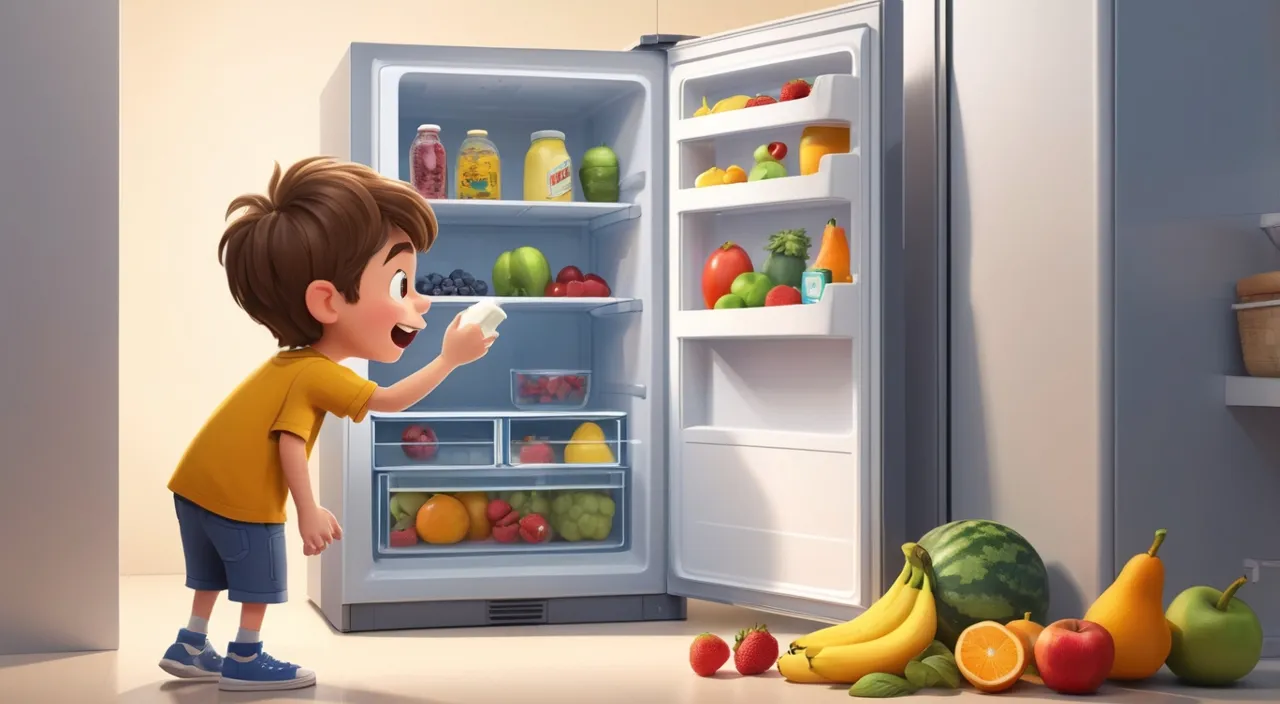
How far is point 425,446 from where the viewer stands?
12.9 ft

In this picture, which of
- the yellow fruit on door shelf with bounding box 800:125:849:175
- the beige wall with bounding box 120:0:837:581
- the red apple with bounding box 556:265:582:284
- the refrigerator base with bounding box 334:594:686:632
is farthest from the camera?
the beige wall with bounding box 120:0:837:581

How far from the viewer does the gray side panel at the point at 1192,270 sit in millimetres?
3311

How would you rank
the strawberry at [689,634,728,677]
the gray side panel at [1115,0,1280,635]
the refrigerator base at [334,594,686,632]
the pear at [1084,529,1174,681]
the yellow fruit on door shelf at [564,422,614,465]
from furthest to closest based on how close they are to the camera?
the yellow fruit on door shelf at [564,422,614,465], the refrigerator base at [334,594,686,632], the gray side panel at [1115,0,1280,635], the strawberry at [689,634,728,677], the pear at [1084,529,1174,681]

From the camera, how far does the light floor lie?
9.68 ft

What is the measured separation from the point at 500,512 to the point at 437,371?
3.45ft

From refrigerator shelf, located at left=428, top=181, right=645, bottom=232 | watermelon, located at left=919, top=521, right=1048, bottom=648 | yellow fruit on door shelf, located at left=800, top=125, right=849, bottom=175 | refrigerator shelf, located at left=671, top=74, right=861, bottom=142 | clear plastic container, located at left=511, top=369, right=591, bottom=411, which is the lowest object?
watermelon, located at left=919, top=521, right=1048, bottom=648

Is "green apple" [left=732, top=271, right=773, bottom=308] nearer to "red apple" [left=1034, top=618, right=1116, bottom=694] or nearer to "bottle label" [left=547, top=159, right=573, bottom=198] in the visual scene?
"bottle label" [left=547, top=159, right=573, bottom=198]

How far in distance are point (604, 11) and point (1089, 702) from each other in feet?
10.6

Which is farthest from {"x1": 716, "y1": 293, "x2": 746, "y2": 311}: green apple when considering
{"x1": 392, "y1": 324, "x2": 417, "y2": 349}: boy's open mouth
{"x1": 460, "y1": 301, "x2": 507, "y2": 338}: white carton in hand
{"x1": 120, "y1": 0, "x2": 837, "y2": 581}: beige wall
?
{"x1": 120, "y1": 0, "x2": 837, "y2": 581}: beige wall

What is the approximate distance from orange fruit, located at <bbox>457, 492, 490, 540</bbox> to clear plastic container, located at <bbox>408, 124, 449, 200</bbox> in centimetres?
91

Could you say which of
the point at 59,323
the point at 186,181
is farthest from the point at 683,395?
the point at 186,181

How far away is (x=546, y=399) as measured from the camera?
4.15 meters

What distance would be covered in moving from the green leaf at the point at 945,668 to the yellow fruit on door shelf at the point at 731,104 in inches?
65.7

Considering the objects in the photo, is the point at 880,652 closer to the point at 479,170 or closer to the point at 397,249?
the point at 397,249
